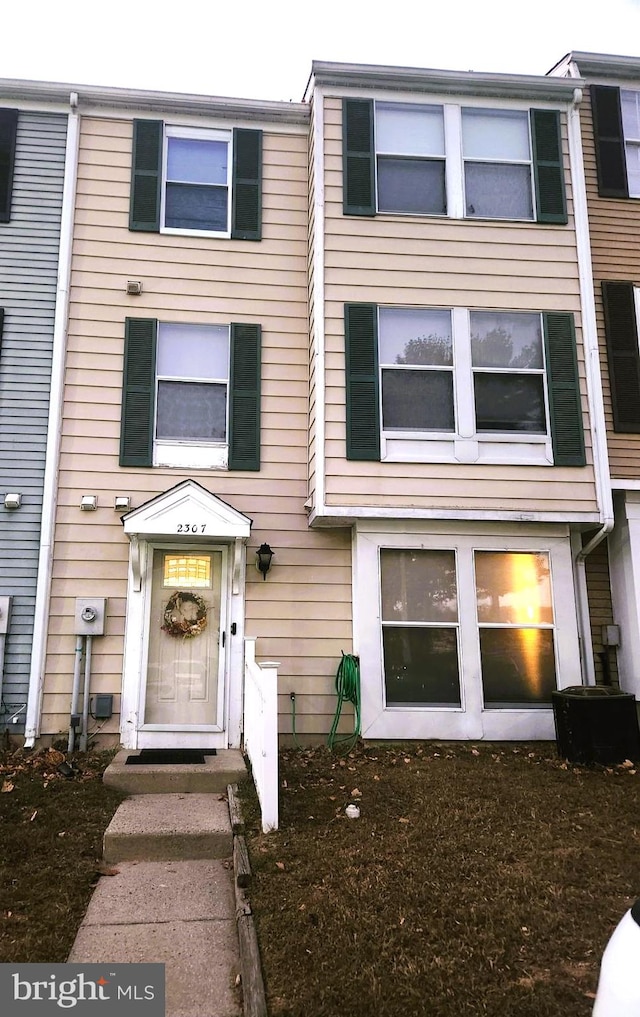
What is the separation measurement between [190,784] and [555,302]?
603 cm

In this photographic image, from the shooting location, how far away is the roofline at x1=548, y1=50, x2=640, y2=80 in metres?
8.36

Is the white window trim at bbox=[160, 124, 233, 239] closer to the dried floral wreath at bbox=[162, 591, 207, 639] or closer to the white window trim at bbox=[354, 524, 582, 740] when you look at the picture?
the white window trim at bbox=[354, 524, 582, 740]

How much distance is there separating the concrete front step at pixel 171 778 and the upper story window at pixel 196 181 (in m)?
5.56

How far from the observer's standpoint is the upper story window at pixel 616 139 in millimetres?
8281

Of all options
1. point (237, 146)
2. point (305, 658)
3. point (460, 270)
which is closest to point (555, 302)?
point (460, 270)

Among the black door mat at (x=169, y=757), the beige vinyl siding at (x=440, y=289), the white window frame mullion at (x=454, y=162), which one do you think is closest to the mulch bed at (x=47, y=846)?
the black door mat at (x=169, y=757)

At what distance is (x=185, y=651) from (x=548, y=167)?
261 inches

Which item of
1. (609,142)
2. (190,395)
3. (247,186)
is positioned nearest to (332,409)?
(190,395)

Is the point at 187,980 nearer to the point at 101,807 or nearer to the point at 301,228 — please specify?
the point at 101,807

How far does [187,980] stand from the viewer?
2.93 m

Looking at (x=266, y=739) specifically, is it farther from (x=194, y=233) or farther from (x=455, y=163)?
(x=455, y=163)

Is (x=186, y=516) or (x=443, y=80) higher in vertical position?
(x=443, y=80)

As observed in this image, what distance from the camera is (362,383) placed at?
7.14 metres

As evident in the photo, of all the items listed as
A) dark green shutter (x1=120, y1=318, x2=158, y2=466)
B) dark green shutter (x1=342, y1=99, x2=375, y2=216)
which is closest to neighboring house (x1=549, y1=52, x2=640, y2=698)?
dark green shutter (x1=342, y1=99, x2=375, y2=216)
